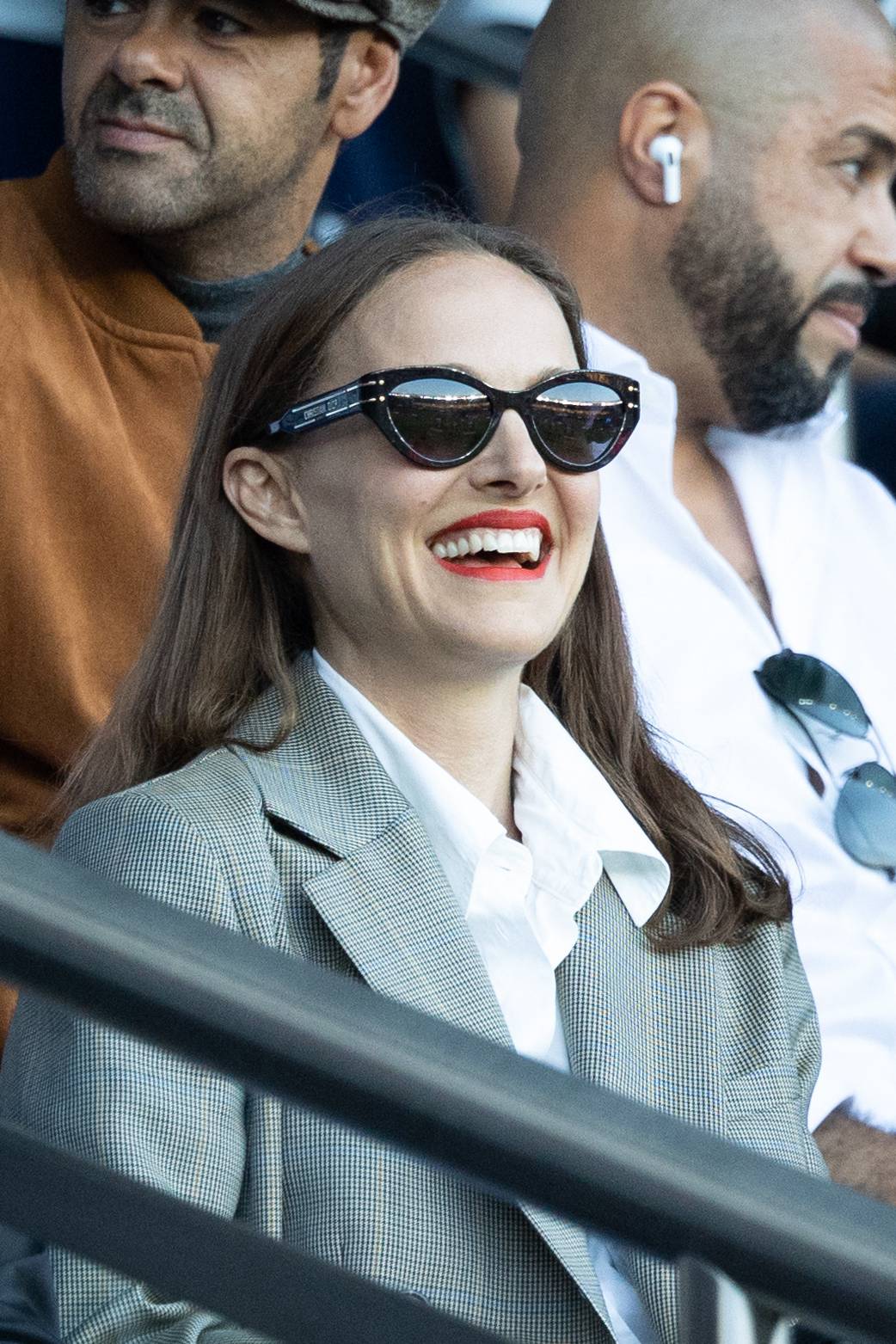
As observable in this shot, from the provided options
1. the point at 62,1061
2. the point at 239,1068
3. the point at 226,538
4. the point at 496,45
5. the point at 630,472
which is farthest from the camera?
the point at 496,45

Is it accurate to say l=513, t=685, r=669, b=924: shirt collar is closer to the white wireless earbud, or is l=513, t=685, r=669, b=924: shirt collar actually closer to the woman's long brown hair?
the woman's long brown hair

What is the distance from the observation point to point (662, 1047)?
1782 millimetres

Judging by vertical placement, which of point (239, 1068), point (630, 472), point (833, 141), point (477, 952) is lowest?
point (630, 472)

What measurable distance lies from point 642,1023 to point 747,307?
65.4 inches

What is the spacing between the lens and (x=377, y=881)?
1660 mm

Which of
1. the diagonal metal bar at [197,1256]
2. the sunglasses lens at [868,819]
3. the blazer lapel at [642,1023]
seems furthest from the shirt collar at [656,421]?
the diagonal metal bar at [197,1256]

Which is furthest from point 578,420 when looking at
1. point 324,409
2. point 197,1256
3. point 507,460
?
point 197,1256

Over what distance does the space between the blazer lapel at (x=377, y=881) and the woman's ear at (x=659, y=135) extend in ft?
5.15

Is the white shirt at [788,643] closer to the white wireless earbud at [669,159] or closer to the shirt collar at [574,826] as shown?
the white wireless earbud at [669,159]

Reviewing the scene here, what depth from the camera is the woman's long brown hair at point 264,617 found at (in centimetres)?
186

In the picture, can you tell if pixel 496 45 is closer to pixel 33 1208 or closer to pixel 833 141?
pixel 833 141

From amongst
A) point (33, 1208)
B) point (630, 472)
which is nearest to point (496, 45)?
point (630, 472)

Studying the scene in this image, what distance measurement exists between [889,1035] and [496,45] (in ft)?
6.00

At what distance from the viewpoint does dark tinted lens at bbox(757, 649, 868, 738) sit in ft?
9.19
